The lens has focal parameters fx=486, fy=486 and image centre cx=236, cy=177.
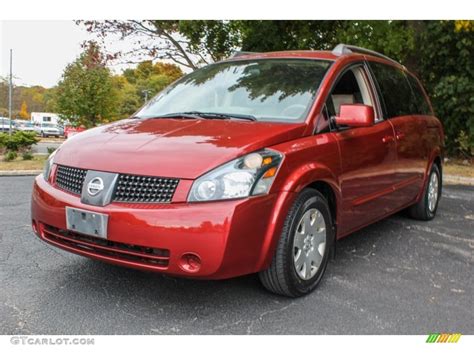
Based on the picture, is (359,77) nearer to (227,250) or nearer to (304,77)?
(304,77)

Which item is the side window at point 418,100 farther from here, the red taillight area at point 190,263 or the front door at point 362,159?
the red taillight area at point 190,263

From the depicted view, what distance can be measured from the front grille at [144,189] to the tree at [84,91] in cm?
1315

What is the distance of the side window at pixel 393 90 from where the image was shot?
4596 mm

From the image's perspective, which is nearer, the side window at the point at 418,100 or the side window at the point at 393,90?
the side window at the point at 393,90

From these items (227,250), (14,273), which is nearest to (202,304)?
(227,250)

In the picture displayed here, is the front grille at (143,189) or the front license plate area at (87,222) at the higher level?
the front grille at (143,189)

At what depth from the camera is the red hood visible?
284cm

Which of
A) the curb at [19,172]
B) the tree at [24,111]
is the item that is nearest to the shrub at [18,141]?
the curb at [19,172]

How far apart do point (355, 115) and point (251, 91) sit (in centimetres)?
85

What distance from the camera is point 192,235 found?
2674 mm

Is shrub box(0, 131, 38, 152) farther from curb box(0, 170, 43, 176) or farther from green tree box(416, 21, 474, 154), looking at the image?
green tree box(416, 21, 474, 154)

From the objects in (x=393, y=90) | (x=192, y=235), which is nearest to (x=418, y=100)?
(x=393, y=90)

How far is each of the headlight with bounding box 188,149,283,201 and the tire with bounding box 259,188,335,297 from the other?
0.33 m

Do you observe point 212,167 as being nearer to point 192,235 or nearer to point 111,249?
point 192,235
